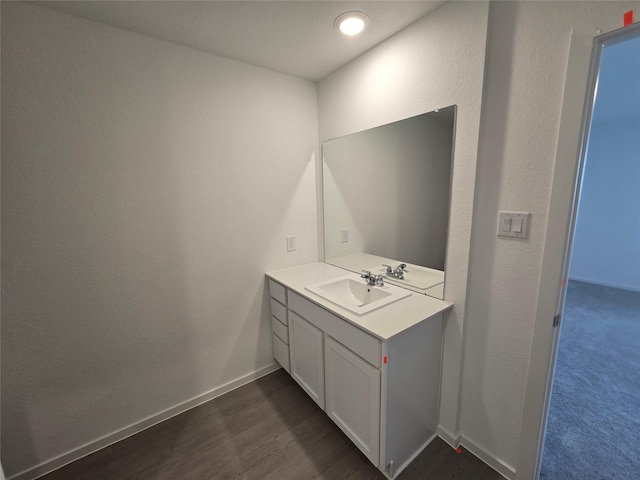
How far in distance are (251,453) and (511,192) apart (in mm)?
1960

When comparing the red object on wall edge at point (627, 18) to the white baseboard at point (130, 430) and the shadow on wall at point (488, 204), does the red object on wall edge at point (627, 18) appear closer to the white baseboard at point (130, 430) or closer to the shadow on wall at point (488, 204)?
the shadow on wall at point (488, 204)

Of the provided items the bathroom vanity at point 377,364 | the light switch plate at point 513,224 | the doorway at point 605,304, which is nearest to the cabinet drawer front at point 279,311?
the bathroom vanity at point 377,364

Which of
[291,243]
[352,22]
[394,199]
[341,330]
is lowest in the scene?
[341,330]

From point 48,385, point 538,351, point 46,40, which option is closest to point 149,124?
point 46,40

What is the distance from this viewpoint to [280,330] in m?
2.06

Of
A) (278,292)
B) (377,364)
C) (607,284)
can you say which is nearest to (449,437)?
(377,364)

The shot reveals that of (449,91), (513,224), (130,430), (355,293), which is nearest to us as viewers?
(513,224)

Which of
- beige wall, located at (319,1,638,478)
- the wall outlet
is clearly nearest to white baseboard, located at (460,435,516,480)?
beige wall, located at (319,1,638,478)

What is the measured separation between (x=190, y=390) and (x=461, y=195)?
2.15 meters

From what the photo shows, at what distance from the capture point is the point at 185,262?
1.75 m

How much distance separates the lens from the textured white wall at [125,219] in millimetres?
1295

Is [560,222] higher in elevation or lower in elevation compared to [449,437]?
higher

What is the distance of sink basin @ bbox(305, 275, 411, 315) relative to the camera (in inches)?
59.3

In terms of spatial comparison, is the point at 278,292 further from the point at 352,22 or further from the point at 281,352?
the point at 352,22
